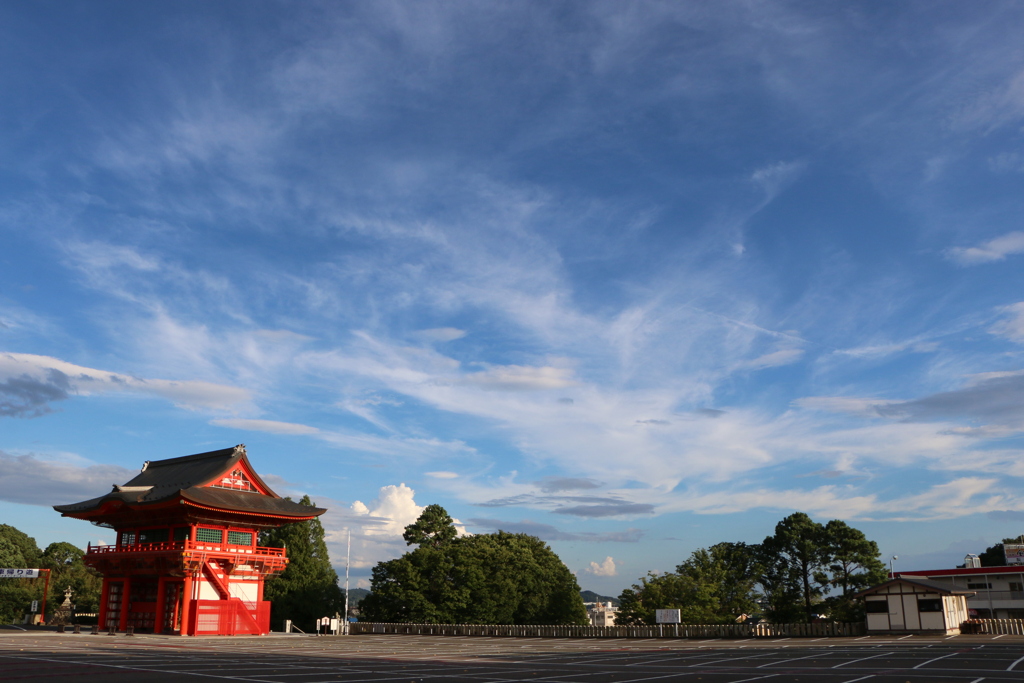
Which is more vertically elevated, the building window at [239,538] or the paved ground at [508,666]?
the building window at [239,538]

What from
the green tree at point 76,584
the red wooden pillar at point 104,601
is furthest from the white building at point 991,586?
the green tree at point 76,584

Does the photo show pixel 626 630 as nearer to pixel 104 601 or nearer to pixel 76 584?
pixel 104 601

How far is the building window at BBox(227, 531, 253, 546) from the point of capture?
56.2m

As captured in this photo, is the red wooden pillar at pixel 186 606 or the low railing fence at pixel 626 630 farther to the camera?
the low railing fence at pixel 626 630

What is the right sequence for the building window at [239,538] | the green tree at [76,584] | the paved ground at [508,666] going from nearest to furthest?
1. the paved ground at [508,666]
2. the building window at [239,538]
3. the green tree at [76,584]

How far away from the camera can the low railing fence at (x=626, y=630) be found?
50750 millimetres

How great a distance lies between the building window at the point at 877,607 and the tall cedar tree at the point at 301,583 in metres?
49.1

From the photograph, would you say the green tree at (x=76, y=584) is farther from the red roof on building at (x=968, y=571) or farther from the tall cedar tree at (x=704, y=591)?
the red roof on building at (x=968, y=571)

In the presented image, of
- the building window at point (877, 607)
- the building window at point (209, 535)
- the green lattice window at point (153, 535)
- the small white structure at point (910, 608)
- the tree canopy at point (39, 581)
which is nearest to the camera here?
the small white structure at point (910, 608)

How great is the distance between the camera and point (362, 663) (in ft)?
90.0

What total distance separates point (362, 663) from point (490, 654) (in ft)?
29.0

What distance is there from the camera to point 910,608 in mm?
49250

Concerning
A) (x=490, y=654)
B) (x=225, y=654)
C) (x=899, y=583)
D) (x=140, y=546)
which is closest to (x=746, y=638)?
(x=899, y=583)

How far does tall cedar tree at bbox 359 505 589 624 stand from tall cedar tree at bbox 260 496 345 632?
5.26 meters
